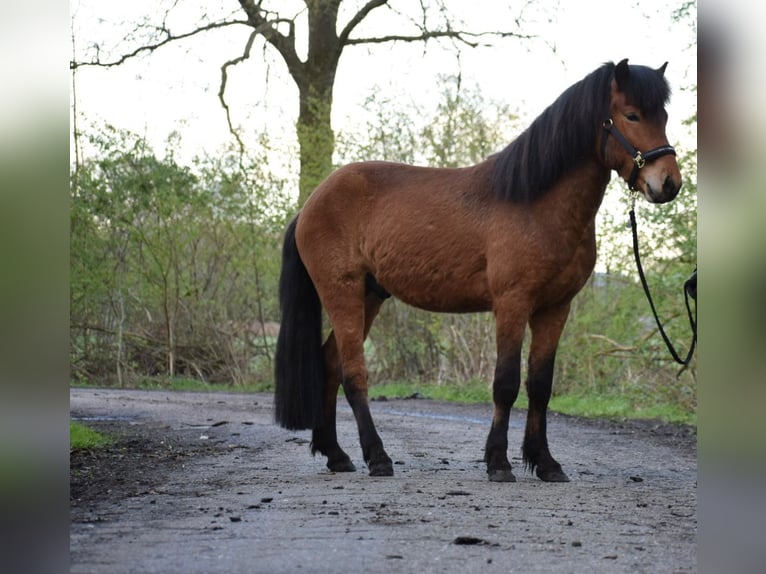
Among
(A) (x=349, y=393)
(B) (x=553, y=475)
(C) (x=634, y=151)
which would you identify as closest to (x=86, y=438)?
(A) (x=349, y=393)

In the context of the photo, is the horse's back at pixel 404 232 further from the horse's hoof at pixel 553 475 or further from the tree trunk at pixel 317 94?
the tree trunk at pixel 317 94

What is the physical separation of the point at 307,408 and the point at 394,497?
1.51 metres

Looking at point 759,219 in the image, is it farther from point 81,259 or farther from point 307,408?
point 81,259

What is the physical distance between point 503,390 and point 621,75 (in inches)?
75.7

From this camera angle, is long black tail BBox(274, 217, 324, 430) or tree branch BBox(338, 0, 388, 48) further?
tree branch BBox(338, 0, 388, 48)

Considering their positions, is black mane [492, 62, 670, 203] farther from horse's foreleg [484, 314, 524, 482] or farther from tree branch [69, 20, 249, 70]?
tree branch [69, 20, 249, 70]

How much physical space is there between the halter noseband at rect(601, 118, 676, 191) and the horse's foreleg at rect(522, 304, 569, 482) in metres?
0.97

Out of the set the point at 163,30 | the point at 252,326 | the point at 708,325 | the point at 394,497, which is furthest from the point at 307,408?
the point at 163,30

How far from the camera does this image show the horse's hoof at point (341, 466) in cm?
658

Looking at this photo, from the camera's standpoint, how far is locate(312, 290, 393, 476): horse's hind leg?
20.7 feet

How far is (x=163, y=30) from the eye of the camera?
17.5m

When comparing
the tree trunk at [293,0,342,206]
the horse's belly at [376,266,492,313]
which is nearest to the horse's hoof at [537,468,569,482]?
the horse's belly at [376,266,492,313]

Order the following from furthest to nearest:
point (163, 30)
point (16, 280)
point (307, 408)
→ 1. point (163, 30)
2. point (307, 408)
3. point (16, 280)

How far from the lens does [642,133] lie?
5816mm
